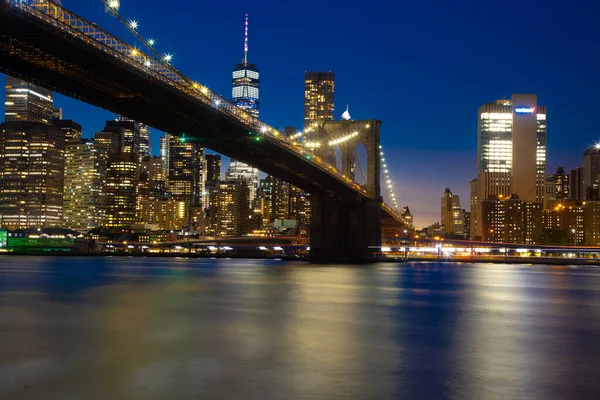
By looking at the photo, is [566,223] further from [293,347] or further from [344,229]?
[293,347]

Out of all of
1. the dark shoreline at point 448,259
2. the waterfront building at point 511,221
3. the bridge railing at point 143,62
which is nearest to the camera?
the bridge railing at point 143,62

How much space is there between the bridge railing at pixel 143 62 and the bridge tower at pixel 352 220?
622 inches

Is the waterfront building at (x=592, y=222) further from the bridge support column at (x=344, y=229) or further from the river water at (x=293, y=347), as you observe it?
the river water at (x=293, y=347)

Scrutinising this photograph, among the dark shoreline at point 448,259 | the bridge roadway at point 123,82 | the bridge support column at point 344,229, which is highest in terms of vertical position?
the bridge roadway at point 123,82

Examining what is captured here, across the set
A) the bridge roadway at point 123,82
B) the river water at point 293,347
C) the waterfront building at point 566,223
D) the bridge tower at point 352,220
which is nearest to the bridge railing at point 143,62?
the bridge roadway at point 123,82

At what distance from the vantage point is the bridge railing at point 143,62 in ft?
85.1

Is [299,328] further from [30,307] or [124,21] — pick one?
[124,21]

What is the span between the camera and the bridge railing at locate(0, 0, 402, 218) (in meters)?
25.9

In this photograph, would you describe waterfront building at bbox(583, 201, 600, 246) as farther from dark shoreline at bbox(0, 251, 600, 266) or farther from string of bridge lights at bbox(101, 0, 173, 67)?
string of bridge lights at bbox(101, 0, 173, 67)

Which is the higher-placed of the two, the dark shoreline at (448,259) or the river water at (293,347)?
the river water at (293,347)

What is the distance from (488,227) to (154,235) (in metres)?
78.6

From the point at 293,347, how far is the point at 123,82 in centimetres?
2098

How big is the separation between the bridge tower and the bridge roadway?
1286 centimetres

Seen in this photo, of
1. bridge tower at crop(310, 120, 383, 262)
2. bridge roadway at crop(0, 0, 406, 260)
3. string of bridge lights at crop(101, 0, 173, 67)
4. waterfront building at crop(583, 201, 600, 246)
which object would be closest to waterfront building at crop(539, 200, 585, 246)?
waterfront building at crop(583, 201, 600, 246)
